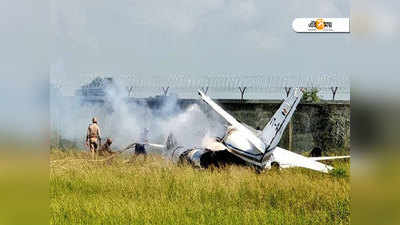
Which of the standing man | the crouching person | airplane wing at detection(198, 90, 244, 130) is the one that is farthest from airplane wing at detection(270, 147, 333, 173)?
the standing man

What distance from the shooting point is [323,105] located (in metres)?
6.23

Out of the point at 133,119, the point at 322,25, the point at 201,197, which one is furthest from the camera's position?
the point at 133,119

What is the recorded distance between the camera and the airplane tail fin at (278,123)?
6223mm

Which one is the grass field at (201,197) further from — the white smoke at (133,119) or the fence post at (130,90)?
the fence post at (130,90)

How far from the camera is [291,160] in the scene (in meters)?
6.32

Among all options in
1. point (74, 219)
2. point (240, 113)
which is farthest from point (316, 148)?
point (74, 219)

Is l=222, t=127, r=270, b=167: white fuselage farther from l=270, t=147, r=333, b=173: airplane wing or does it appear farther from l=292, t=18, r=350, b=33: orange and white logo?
l=292, t=18, r=350, b=33: orange and white logo

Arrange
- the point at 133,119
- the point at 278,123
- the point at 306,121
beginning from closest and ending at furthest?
the point at 278,123 → the point at 306,121 → the point at 133,119

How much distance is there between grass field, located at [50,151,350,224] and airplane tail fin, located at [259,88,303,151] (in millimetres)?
337

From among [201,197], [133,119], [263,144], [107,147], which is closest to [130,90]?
[133,119]

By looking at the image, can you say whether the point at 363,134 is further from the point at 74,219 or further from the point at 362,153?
the point at 74,219

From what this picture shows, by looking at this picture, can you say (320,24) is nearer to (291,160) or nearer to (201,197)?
(291,160)

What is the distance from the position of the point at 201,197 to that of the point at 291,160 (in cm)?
103

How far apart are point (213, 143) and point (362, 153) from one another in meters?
2.57
